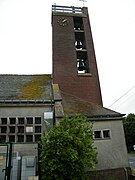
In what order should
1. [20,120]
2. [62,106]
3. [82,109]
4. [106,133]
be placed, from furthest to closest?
[82,109] < [62,106] < [20,120] < [106,133]

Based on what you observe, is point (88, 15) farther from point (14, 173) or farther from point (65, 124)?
point (14, 173)

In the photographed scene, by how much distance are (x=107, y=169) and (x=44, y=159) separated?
565 centimetres

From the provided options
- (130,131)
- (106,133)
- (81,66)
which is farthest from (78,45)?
(130,131)

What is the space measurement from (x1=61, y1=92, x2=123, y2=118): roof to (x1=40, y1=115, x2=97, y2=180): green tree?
4577 mm

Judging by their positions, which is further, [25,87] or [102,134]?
[25,87]

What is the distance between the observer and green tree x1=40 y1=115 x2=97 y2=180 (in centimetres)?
1095

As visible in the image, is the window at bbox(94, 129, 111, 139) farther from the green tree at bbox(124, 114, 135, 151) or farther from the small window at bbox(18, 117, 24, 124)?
the green tree at bbox(124, 114, 135, 151)

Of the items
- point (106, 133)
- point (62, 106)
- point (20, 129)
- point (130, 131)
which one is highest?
point (130, 131)

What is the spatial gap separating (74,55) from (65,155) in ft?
47.8

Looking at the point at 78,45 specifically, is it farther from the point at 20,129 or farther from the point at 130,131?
the point at 130,131

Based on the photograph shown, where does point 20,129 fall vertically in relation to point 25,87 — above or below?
below

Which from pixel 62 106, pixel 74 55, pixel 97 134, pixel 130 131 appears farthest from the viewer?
pixel 130 131

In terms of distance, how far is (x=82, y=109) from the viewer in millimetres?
17469

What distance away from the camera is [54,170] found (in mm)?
11031
